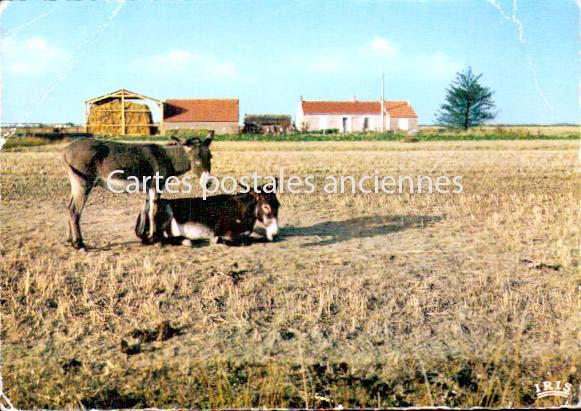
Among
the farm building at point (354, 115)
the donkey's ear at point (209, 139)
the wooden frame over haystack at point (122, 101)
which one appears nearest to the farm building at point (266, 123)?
the farm building at point (354, 115)

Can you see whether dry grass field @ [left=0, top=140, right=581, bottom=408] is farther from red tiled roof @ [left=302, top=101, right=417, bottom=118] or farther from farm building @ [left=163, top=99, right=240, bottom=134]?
red tiled roof @ [left=302, top=101, right=417, bottom=118]

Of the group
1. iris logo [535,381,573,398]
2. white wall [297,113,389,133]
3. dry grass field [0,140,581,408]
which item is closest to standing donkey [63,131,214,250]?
dry grass field [0,140,581,408]

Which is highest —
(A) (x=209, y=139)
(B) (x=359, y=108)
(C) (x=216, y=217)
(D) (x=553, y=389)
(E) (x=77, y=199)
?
(B) (x=359, y=108)

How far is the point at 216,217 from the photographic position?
8938 millimetres

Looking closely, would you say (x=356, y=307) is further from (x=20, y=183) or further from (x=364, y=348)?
(x=20, y=183)

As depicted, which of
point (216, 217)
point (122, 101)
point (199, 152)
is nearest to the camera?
point (122, 101)

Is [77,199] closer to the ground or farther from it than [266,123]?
closer to the ground

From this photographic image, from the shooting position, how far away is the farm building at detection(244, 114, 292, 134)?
8.51 meters

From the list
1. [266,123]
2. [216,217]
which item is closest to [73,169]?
[216,217]

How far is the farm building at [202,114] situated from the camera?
304 inches

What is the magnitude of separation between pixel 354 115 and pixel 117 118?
4014 millimetres

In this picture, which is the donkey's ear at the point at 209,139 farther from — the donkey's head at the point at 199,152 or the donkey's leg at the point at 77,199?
the donkey's leg at the point at 77,199

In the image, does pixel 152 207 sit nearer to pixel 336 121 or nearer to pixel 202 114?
pixel 202 114

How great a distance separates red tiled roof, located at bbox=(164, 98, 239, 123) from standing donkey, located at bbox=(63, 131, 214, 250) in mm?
323
